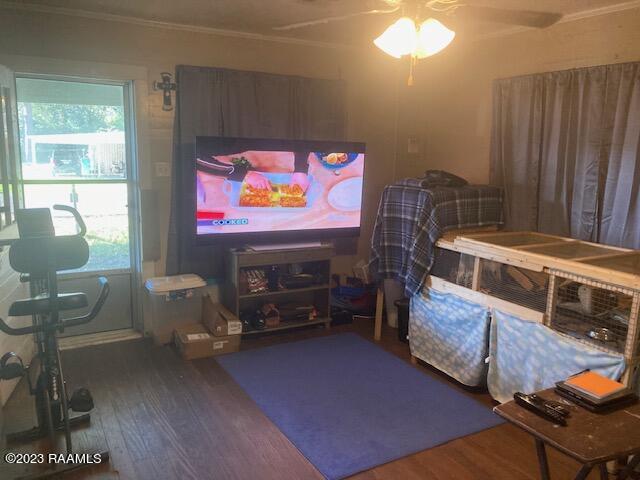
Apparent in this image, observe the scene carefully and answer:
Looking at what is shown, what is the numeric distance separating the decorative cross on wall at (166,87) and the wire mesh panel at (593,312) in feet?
9.54

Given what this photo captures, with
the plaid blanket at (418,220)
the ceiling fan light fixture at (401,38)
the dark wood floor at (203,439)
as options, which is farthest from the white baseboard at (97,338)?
the ceiling fan light fixture at (401,38)

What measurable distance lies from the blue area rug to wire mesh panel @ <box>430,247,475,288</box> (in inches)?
27.2

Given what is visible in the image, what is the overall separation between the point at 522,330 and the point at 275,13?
255 centimetres

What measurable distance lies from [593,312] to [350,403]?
4.70 ft

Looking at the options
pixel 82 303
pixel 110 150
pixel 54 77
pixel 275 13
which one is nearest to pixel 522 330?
pixel 82 303

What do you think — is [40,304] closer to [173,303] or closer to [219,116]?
[173,303]

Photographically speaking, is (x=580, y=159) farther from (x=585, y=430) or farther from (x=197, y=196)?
(x=197, y=196)

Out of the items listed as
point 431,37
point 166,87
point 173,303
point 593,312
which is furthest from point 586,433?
point 166,87

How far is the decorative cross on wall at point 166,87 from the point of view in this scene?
3717 millimetres

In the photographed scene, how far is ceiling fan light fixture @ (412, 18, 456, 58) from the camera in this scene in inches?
83.2

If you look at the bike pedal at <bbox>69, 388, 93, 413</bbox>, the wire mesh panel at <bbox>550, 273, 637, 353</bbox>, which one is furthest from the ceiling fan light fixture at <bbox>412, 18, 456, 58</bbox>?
the bike pedal at <bbox>69, 388, 93, 413</bbox>

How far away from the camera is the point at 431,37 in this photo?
2146 mm

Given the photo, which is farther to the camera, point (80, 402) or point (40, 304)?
point (80, 402)

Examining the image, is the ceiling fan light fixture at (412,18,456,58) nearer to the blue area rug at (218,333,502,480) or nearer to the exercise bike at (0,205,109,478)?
the exercise bike at (0,205,109,478)
